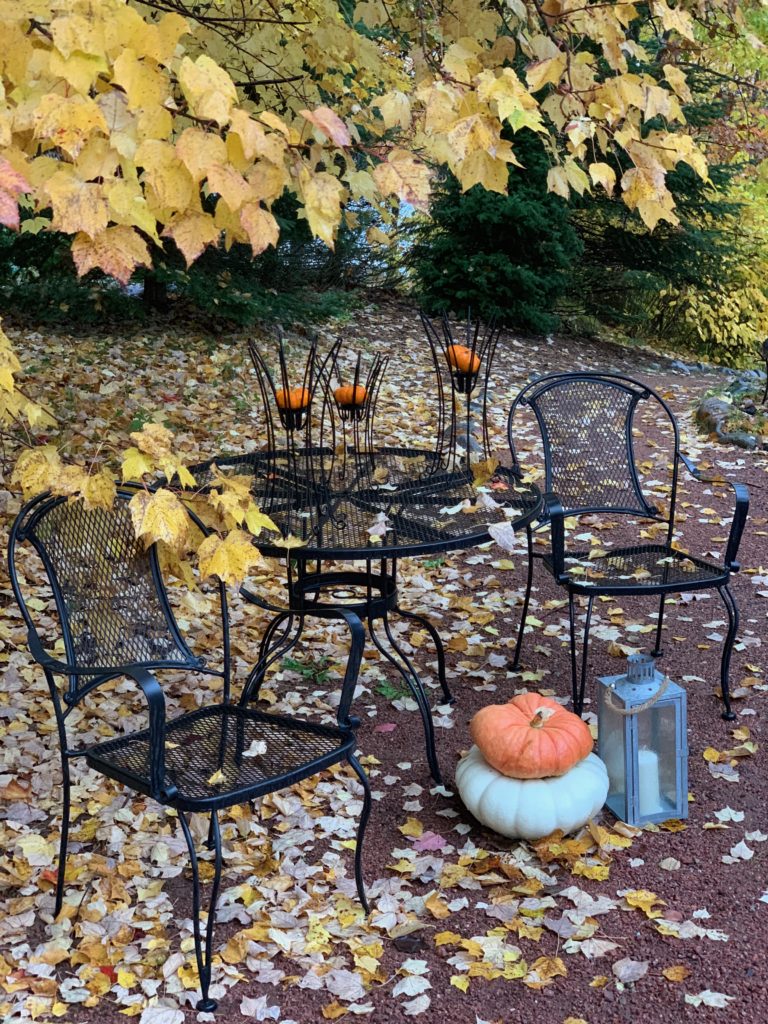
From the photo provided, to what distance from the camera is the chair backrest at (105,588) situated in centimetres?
262

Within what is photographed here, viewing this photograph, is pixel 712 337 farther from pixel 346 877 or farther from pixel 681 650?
pixel 346 877

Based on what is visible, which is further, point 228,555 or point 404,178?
point 228,555

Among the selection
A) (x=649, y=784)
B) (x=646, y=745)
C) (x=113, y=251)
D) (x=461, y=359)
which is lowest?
(x=649, y=784)

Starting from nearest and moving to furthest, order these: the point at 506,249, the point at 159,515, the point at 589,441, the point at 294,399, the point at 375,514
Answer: the point at 159,515 → the point at 375,514 → the point at 294,399 → the point at 589,441 → the point at 506,249

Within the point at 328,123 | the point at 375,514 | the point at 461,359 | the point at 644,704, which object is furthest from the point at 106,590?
the point at 461,359

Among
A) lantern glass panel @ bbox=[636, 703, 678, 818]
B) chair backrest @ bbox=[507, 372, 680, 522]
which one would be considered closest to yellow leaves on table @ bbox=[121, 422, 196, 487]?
lantern glass panel @ bbox=[636, 703, 678, 818]

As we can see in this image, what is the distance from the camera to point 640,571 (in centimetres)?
352

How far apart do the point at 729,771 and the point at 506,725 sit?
0.82 meters

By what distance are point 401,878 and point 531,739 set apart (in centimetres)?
50

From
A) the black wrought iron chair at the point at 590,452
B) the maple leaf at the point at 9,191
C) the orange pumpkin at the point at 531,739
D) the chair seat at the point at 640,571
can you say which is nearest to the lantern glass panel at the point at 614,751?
the orange pumpkin at the point at 531,739

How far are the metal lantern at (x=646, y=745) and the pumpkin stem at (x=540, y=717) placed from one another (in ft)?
0.59

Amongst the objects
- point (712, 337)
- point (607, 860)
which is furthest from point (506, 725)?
point (712, 337)

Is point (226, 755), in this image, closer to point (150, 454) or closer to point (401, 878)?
point (401, 878)

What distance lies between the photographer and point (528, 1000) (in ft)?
7.50
